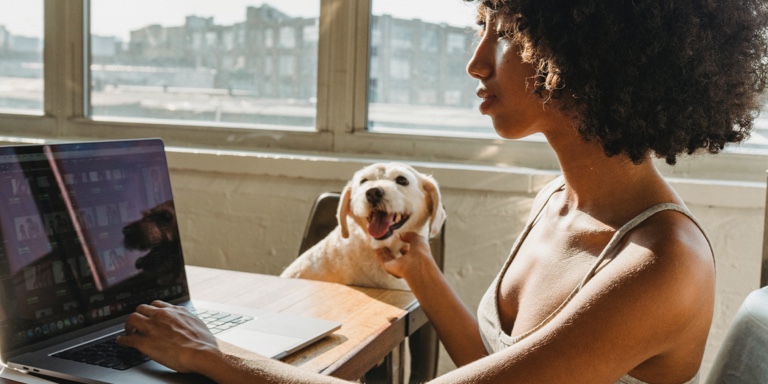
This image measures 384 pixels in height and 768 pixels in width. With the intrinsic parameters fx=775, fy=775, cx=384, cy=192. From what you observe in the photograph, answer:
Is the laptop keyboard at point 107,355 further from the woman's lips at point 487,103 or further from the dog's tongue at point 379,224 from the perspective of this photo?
the dog's tongue at point 379,224

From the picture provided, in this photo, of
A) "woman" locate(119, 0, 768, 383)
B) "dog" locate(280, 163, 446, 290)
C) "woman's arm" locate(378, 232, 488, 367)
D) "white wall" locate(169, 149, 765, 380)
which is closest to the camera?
"woman" locate(119, 0, 768, 383)

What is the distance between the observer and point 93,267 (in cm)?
117

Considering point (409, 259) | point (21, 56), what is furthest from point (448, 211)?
point (21, 56)

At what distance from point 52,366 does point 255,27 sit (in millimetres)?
2201

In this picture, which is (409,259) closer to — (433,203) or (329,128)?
(433,203)

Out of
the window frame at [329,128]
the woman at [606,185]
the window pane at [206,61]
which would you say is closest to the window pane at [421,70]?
the window frame at [329,128]

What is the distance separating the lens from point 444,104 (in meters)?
2.82

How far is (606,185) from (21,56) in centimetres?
306

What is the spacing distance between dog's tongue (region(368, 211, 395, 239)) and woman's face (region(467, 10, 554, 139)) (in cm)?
72

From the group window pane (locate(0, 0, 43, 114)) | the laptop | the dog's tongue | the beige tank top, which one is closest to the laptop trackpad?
the laptop

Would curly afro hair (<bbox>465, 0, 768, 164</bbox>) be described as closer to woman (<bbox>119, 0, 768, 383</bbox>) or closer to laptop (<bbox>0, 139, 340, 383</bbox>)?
woman (<bbox>119, 0, 768, 383</bbox>)

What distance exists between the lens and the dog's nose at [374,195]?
1.87 meters

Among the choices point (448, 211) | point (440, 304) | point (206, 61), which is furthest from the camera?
point (206, 61)

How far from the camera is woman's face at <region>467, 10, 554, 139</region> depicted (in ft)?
3.75
